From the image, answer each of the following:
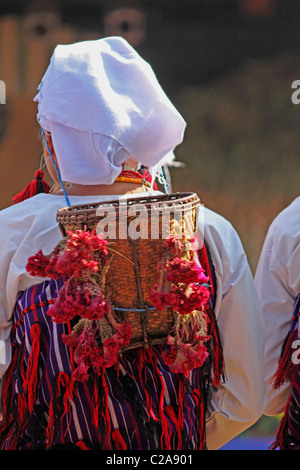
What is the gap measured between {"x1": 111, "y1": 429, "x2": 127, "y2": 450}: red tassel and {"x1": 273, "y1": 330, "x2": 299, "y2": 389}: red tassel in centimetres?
66

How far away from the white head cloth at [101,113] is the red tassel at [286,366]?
77 cm

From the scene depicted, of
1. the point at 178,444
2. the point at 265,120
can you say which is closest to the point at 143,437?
the point at 178,444

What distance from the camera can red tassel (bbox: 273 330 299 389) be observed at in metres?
2.31

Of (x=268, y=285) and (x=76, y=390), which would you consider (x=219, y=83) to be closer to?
(x=268, y=285)

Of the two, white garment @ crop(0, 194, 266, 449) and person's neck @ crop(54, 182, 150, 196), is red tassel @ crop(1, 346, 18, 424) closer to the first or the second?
white garment @ crop(0, 194, 266, 449)

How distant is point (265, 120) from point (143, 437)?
2.36 meters

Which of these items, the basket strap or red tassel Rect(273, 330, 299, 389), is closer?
the basket strap

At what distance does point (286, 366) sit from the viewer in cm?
232

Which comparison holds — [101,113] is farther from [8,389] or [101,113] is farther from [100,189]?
[8,389]

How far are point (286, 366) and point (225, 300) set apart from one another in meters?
0.35

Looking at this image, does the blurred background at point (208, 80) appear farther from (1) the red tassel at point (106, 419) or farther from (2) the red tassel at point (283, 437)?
(1) the red tassel at point (106, 419)

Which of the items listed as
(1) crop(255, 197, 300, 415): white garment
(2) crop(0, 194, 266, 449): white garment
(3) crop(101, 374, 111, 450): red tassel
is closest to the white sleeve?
(2) crop(0, 194, 266, 449): white garment

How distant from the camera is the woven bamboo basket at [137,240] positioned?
5.90 feet

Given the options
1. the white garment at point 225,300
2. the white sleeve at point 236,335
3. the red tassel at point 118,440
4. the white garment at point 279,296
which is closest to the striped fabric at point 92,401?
the red tassel at point 118,440
